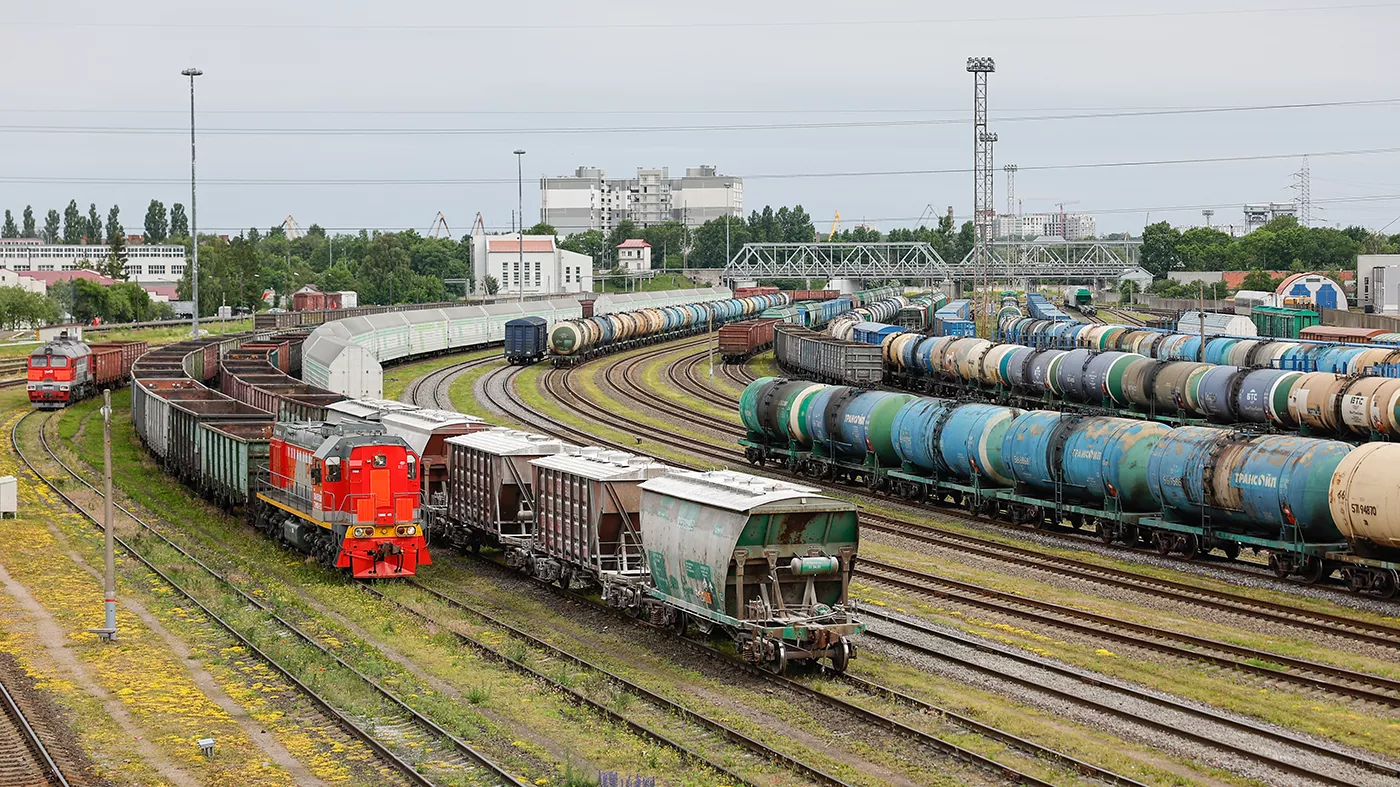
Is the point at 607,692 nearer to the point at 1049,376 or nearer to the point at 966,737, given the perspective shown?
the point at 966,737

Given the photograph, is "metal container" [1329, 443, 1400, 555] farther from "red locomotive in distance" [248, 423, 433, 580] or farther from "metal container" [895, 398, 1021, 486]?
"red locomotive in distance" [248, 423, 433, 580]

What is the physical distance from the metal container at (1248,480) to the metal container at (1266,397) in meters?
14.3

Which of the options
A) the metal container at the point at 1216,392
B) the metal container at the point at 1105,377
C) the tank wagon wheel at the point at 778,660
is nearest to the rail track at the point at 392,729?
the tank wagon wheel at the point at 778,660

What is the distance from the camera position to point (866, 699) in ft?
77.4

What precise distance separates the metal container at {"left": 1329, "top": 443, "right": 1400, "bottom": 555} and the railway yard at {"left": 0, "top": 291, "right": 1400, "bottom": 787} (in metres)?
1.35

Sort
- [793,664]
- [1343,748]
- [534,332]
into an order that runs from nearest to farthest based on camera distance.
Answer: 1. [1343,748]
2. [793,664]
3. [534,332]

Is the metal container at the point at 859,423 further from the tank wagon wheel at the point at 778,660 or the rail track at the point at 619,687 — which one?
the tank wagon wheel at the point at 778,660

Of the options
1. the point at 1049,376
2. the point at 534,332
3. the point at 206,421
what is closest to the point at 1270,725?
the point at 206,421

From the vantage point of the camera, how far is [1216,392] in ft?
169

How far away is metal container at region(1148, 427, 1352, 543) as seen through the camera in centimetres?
3216

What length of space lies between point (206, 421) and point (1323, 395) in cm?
3533

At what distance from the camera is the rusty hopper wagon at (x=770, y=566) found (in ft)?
80.2

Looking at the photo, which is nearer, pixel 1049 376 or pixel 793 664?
pixel 793 664

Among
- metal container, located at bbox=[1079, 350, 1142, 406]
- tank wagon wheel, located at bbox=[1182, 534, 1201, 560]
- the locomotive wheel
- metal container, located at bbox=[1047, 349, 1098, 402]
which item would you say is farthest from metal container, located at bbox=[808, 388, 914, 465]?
the locomotive wheel
